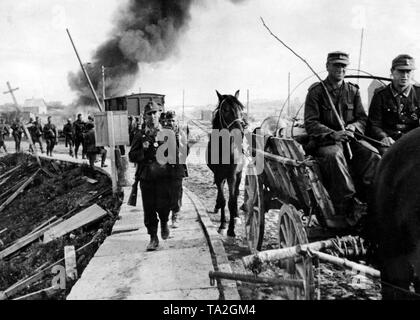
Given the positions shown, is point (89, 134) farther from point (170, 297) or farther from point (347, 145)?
point (347, 145)

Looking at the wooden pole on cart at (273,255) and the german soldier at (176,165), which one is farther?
the german soldier at (176,165)

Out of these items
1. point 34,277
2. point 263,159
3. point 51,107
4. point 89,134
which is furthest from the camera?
point 51,107

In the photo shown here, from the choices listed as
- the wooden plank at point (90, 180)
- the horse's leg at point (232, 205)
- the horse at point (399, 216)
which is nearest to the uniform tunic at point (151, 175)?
the horse's leg at point (232, 205)

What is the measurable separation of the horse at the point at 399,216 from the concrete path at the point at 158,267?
5.23 ft

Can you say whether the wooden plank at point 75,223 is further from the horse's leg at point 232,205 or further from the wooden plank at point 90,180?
the horse's leg at point 232,205

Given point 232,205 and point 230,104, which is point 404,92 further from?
point 232,205

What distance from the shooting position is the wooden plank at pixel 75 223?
9117mm

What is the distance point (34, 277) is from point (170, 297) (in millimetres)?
4043

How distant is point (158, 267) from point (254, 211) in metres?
1.58

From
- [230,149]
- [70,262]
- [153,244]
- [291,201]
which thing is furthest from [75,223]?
[291,201]

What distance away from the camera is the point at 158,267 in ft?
15.5

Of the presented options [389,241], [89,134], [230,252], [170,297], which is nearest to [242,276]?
[389,241]
